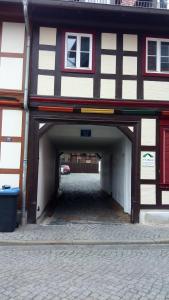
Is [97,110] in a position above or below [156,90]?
below

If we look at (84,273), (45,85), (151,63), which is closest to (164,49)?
(151,63)

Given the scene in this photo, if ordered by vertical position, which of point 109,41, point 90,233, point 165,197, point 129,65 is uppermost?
point 109,41

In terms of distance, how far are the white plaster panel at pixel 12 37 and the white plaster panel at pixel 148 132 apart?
4.31m

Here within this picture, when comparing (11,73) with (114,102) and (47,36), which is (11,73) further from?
(114,102)

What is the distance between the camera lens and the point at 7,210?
7930 mm

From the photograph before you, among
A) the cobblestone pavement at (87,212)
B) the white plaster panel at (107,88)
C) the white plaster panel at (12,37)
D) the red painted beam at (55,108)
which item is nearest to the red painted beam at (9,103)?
the red painted beam at (55,108)

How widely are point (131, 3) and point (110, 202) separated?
819 cm

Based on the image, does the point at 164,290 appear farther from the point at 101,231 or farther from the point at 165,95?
the point at 165,95

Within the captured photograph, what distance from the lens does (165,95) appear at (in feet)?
30.9

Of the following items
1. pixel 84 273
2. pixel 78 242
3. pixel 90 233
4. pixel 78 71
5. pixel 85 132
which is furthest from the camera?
pixel 85 132

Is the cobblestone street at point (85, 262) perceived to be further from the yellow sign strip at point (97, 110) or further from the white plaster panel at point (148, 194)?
the yellow sign strip at point (97, 110)

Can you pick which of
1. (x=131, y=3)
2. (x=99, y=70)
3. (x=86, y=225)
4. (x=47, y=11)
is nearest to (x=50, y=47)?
(x=47, y=11)

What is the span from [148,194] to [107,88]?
346cm

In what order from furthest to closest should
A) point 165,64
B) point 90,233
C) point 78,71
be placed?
1. point 165,64
2. point 78,71
3. point 90,233
